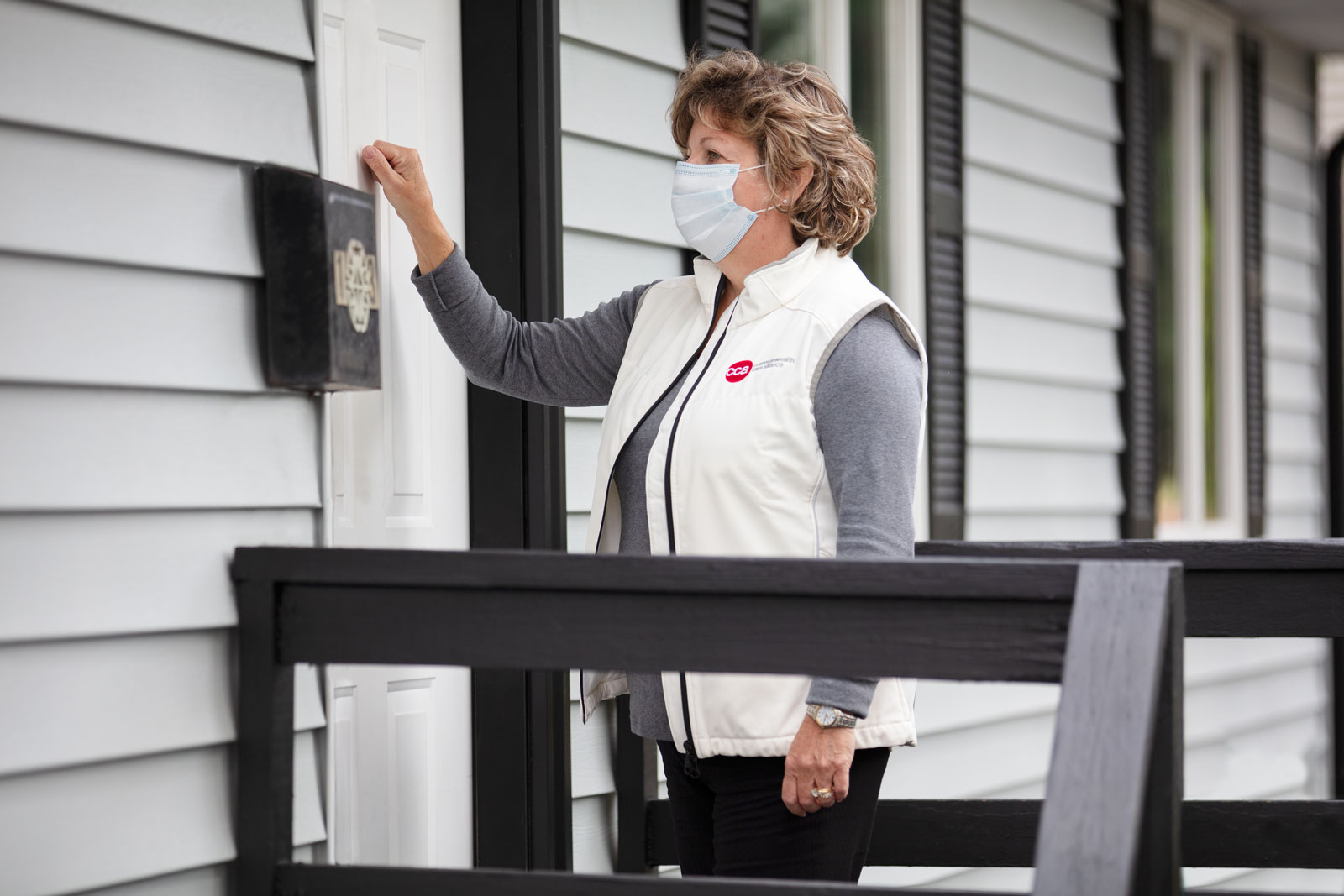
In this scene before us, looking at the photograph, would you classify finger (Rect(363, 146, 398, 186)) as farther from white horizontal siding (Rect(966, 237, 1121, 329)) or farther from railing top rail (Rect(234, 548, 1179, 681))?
white horizontal siding (Rect(966, 237, 1121, 329))

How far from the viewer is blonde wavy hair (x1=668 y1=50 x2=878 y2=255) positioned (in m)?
2.12

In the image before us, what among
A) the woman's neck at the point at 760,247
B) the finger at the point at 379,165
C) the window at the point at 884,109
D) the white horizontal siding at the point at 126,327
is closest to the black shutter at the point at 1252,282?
the window at the point at 884,109

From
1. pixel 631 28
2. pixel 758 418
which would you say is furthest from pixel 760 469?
pixel 631 28

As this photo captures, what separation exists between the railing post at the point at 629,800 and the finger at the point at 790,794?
95 cm

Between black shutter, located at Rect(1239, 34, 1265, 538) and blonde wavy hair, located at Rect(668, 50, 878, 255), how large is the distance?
3.76 meters

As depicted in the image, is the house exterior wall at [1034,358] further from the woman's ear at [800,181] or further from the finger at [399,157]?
the finger at [399,157]

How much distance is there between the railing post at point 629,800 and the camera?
2.84 m

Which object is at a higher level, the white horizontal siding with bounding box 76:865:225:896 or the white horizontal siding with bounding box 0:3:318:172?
the white horizontal siding with bounding box 0:3:318:172

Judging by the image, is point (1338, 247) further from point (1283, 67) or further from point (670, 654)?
point (670, 654)

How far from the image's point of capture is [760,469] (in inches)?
77.2

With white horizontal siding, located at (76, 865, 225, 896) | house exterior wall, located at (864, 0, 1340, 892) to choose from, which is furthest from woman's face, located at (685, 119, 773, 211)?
house exterior wall, located at (864, 0, 1340, 892)

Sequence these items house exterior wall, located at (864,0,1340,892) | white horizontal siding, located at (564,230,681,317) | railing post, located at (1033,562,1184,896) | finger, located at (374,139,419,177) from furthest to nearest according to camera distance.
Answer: house exterior wall, located at (864,0,1340,892) → white horizontal siding, located at (564,230,681,317) → finger, located at (374,139,419,177) → railing post, located at (1033,562,1184,896)

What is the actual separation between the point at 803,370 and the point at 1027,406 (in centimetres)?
250

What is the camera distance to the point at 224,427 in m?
2.00
